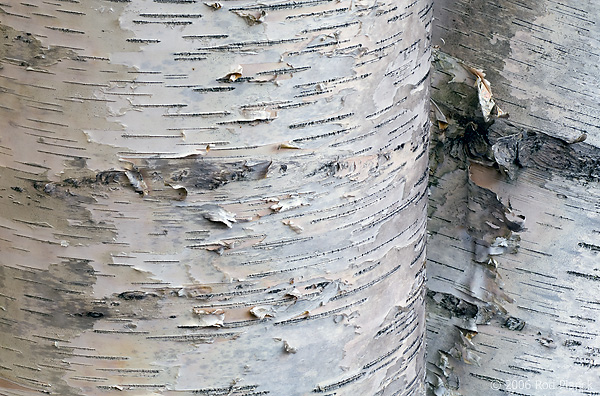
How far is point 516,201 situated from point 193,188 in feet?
2.17

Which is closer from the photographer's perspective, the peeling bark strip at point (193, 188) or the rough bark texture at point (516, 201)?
the peeling bark strip at point (193, 188)

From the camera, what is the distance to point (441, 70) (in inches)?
47.2

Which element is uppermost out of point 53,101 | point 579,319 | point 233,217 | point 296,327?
point 53,101

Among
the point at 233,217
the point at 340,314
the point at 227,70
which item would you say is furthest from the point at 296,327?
the point at 227,70

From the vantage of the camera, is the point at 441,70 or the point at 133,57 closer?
the point at 133,57

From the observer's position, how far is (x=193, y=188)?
75 cm

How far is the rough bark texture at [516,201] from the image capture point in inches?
44.2

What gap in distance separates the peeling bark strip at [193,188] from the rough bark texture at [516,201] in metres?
0.34

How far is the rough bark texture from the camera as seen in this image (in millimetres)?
1122

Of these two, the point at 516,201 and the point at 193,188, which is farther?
the point at 516,201

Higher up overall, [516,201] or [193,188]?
[193,188]

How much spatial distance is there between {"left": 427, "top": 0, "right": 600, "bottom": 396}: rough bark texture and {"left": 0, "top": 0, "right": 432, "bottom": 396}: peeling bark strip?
1.12ft

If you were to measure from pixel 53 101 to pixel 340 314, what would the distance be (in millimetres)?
421

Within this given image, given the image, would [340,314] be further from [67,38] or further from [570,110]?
[570,110]
